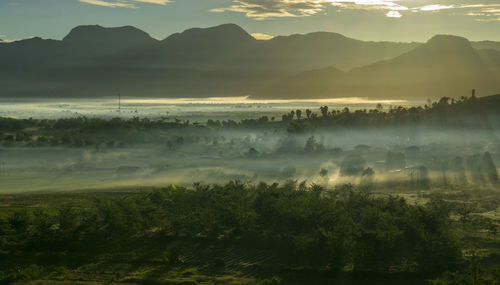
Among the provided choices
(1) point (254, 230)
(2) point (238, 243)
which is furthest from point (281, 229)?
(2) point (238, 243)

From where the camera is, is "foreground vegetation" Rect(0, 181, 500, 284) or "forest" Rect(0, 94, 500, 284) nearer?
"foreground vegetation" Rect(0, 181, 500, 284)

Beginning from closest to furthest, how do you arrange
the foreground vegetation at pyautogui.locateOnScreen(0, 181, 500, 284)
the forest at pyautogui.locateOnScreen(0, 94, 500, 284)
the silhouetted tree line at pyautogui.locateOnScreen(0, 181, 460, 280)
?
the foreground vegetation at pyautogui.locateOnScreen(0, 181, 500, 284) → the forest at pyautogui.locateOnScreen(0, 94, 500, 284) → the silhouetted tree line at pyautogui.locateOnScreen(0, 181, 460, 280)

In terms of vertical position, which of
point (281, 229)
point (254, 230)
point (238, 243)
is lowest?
point (238, 243)

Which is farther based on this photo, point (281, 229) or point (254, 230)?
point (254, 230)

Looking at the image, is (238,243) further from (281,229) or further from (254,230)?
(281,229)

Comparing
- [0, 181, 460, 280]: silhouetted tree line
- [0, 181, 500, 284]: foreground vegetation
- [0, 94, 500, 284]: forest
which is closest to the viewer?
[0, 181, 500, 284]: foreground vegetation

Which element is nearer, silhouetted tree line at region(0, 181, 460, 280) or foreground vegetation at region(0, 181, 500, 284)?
foreground vegetation at region(0, 181, 500, 284)

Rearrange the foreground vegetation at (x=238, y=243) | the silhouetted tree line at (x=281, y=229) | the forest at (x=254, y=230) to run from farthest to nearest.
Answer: the silhouetted tree line at (x=281, y=229)
the forest at (x=254, y=230)
the foreground vegetation at (x=238, y=243)

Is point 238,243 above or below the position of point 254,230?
below

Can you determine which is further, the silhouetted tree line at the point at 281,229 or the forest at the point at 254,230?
the silhouetted tree line at the point at 281,229

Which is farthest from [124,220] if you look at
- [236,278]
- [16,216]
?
[236,278]

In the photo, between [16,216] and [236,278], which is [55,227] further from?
[236,278]

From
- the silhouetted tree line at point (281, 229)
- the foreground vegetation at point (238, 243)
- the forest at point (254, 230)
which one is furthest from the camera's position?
the silhouetted tree line at point (281, 229)

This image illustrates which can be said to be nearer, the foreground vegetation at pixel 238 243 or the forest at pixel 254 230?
the foreground vegetation at pixel 238 243
